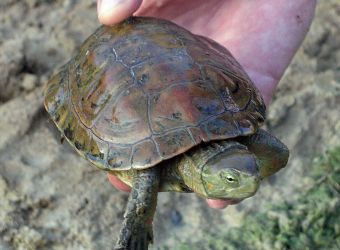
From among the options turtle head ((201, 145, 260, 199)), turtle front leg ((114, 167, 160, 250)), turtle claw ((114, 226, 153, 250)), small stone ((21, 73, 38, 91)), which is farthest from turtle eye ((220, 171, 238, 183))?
small stone ((21, 73, 38, 91))

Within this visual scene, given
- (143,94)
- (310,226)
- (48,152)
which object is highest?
(143,94)

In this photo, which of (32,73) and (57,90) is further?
(32,73)

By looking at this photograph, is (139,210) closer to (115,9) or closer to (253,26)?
(115,9)

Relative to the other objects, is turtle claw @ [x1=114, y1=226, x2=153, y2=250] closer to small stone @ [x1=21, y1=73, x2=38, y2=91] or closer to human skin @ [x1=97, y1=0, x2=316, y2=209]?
human skin @ [x1=97, y1=0, x2=316, y2=209]

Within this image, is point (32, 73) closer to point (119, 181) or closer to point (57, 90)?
point (57, 90)

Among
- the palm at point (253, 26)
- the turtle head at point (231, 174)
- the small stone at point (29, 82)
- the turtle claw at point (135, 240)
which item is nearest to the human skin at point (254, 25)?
the palm at point (253, 26)

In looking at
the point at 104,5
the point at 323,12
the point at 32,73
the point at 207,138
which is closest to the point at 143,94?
the point at 207,138

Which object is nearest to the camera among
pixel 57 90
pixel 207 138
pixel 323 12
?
pixel 207 138
